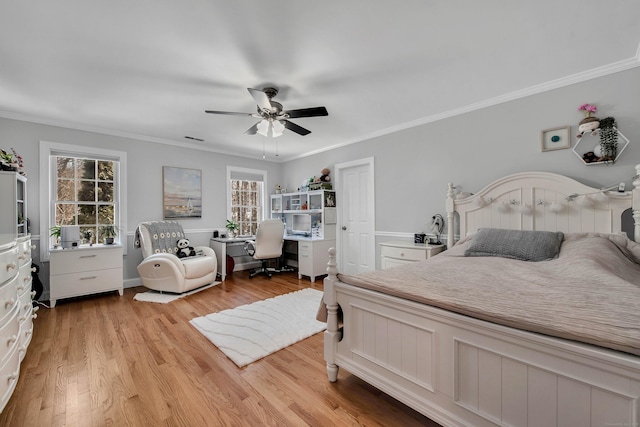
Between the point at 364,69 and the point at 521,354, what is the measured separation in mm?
2300

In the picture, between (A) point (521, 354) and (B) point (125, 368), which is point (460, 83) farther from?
(B) point (125, 368)

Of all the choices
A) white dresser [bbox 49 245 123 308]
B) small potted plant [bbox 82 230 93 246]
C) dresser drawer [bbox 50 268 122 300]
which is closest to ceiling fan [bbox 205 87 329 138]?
white dresser [bbox 49 245 123 308]

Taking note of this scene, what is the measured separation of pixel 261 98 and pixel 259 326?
7.16 ft

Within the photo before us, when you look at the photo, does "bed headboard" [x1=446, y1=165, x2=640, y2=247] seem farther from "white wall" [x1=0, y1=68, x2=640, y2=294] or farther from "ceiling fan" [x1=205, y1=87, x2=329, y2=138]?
"ceiling fan" [x1=205, y1=87, x2=329, y2=138]

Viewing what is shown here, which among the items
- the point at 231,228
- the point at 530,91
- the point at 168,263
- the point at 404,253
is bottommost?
the point at 168,263

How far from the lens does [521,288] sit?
146cm

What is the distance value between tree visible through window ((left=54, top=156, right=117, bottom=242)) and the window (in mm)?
1910

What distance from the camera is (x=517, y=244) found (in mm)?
2330

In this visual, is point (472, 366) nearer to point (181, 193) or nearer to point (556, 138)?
point (556, 138)

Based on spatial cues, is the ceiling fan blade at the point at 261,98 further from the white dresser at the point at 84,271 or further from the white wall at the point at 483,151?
the white dresser at the point at 84,271

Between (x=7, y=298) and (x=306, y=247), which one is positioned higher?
(x=7, y=298)

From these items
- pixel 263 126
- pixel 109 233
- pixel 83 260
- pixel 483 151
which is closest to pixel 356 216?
pixel 483 151

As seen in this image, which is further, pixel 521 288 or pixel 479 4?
pixel 479 4

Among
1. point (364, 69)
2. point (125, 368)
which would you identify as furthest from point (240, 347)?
point (364, 69)
